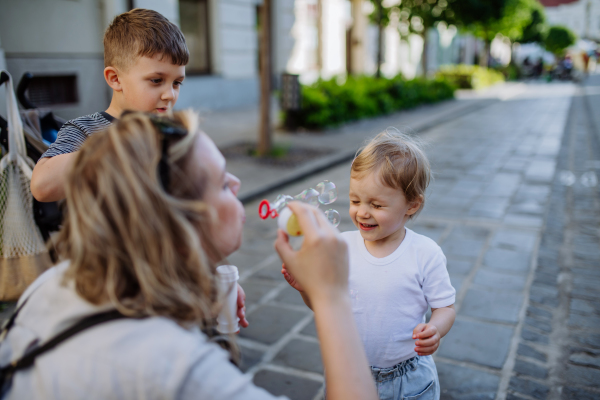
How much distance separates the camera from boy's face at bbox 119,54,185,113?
200 cm

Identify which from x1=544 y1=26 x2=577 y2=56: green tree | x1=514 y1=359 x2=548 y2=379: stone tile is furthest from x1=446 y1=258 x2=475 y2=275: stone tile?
x1=544 y1=26 x2=577 y2=56: green tree

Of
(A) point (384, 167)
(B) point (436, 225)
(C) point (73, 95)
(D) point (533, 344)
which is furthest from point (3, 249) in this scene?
(C) point (73, 95)

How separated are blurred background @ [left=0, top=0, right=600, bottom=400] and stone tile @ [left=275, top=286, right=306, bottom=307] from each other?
19 millimetres

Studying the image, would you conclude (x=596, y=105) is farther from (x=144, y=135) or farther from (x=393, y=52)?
(x=144, y=135)

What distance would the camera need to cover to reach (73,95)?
27.1ft

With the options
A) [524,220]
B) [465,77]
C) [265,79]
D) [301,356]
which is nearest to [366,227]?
[301,356]

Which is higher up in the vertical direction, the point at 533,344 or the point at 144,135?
the point at 144,135

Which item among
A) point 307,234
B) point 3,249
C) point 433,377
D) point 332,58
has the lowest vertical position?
point 433,377

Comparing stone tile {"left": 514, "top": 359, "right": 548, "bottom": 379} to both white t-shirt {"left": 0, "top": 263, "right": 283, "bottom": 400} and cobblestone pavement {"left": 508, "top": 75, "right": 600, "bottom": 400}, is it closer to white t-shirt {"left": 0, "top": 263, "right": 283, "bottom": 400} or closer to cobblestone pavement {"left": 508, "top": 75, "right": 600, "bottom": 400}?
cobblestone pavement {"left": 508, "top": 75, "right": 600, "bottom": 400}

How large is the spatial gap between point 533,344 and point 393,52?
24847 mm

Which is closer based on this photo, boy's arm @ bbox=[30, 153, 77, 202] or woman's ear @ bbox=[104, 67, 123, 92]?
boy's arm @ bbox=[30, 153, 77, 202]

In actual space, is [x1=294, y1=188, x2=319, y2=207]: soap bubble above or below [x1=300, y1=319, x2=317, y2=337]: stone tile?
above

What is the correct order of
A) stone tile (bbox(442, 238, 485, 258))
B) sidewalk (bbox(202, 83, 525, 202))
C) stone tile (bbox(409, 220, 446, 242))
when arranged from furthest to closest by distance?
sidewalk (bbox(202, 83, 525, 202)), stone tile (bbox(409, 220, 446, 242)), stone tile (bbox(442, 238, 485, 258))

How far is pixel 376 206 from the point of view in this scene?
1696 millimetres
